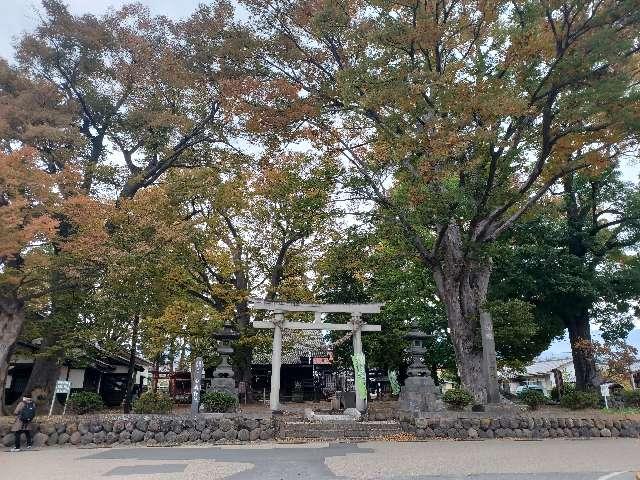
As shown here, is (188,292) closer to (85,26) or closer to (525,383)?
(85,26)

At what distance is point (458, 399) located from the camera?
44.5 ft

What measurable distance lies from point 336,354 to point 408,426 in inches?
496

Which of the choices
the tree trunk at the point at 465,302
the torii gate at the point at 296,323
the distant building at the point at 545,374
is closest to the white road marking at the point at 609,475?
the tree trunk at the point at 465,302

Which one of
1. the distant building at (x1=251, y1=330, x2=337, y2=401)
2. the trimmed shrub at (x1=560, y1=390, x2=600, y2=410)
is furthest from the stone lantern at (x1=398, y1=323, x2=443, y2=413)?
the distant building at (x1=251, y1=330, x2=337, y2=401)

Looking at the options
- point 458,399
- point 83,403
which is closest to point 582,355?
point 458,399

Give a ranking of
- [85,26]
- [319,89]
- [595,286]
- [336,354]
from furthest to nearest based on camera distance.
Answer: [336,354] < [595,286] < [85,26] < [319,89]

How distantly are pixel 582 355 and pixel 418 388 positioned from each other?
32.0ft

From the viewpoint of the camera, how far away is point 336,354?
25266 mm

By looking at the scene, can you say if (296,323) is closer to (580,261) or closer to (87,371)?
(580,261)

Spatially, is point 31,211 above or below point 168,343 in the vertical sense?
above

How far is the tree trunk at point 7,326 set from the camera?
1399cm

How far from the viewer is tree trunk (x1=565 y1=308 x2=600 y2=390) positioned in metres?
19.1

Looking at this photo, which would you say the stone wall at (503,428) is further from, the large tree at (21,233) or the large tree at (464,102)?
the large tree at (21,233)

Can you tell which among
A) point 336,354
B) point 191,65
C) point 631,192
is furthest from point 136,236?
point 631,192
